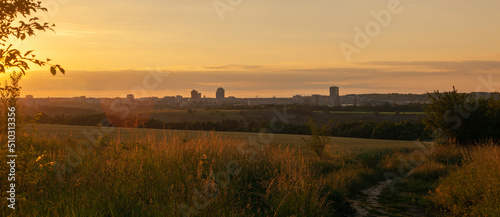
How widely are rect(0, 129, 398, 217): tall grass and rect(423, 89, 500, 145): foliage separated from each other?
14369mm

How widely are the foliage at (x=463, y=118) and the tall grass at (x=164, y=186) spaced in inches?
566

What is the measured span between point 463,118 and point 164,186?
20.8m

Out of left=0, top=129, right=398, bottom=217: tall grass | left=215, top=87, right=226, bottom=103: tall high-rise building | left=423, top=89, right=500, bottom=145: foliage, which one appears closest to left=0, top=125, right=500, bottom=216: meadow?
left=0, top=129, right=398, bottom=217: tall grass


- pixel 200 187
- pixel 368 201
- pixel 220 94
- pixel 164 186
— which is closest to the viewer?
pixel 200 187

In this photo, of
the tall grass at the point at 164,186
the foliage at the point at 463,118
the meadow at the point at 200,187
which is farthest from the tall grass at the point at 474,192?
the foliage at the point at 463,118

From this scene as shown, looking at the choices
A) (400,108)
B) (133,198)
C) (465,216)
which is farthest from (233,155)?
(400,108)

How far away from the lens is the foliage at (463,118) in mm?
23344

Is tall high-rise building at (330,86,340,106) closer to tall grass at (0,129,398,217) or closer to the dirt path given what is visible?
the dirt path

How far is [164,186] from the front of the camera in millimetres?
8023

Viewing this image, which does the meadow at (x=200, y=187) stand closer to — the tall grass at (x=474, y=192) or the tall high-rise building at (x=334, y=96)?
the tall grass at (x=474, y=192)

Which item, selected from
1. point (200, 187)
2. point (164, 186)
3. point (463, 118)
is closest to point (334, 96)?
point (463, 118)

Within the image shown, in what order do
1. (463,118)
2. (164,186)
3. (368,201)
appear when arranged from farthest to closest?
(463,118) < (368,201) < (164,186)

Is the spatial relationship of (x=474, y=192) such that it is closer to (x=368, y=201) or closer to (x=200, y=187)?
(x=368, y=201)

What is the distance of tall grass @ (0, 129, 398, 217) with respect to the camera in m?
6.59
